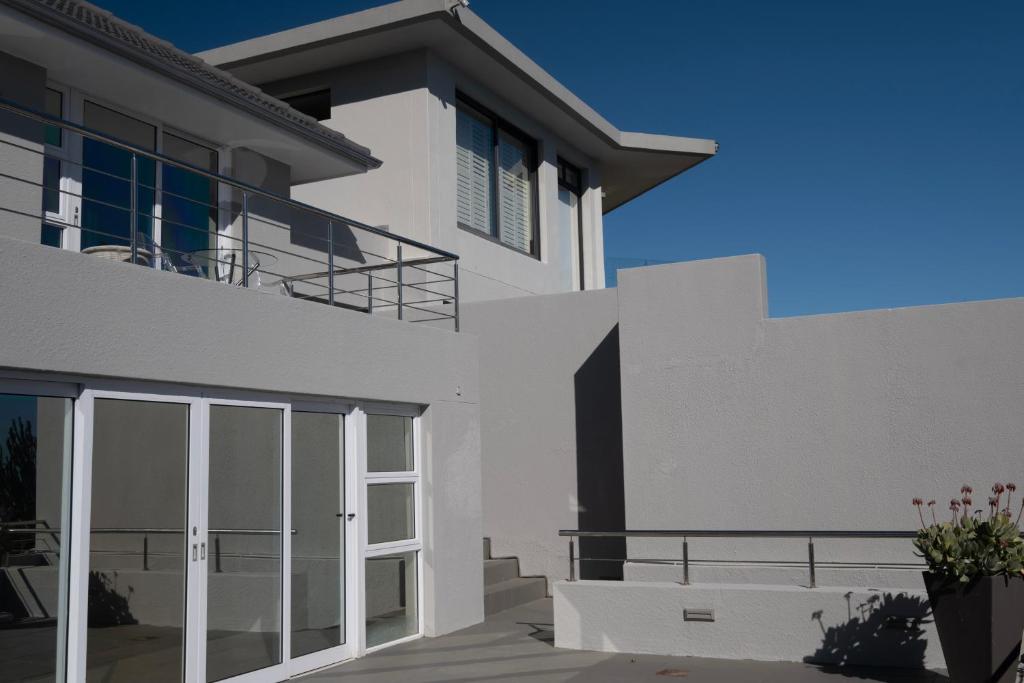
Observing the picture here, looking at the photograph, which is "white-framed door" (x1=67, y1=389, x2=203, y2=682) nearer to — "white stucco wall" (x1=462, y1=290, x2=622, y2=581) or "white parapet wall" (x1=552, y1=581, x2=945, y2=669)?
"white parapet wall" (x1=552, y1=581, x2=945, y2=669)

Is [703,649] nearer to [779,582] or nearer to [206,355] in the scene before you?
[779,582]

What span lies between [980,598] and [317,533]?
5.54m

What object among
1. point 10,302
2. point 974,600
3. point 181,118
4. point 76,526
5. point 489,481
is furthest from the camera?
point 489,481

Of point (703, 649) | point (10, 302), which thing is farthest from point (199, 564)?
point (703, 649)

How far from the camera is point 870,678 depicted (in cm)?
838

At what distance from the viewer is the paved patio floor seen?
28.1 feet

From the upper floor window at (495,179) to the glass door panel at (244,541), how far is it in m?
7.96

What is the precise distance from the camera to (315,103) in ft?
54.3

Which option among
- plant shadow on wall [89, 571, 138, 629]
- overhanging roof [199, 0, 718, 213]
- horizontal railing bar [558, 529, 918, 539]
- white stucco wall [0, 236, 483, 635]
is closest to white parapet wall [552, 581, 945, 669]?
horizontal railing bar [558, 529, 918, 539]

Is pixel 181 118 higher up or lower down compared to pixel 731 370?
higher up

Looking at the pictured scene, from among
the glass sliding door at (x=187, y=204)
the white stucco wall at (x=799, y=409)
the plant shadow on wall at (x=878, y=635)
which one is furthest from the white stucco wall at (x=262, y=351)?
the plant shadow on wall at (x=878, y=635)

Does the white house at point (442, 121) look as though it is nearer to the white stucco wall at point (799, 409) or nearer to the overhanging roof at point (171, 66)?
the overhanging roof at point (171, 66)

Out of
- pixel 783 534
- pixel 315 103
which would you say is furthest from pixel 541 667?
pixel 315 103

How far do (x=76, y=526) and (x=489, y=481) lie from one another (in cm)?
777
